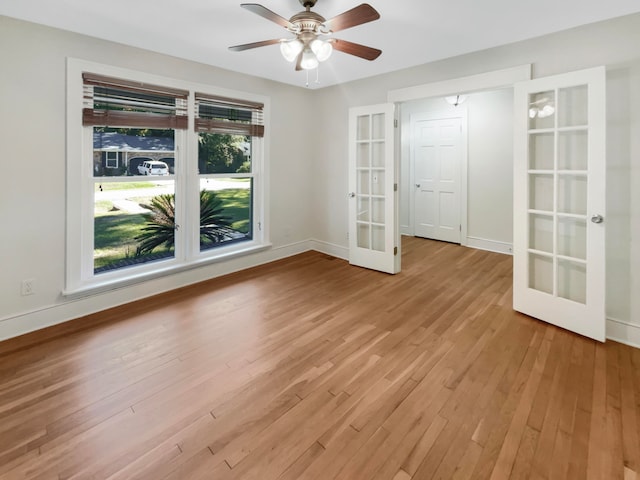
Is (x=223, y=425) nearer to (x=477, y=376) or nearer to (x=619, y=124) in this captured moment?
(x=477, y=376)

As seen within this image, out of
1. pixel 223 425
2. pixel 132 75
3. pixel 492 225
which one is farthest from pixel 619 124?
pixel 132 75

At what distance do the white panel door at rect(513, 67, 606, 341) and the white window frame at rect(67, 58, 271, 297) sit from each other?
3.12 metres

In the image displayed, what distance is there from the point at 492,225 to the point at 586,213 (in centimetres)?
289

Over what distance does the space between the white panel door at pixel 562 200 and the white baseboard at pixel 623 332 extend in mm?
190

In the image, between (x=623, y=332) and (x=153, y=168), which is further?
(x=153, y=168)

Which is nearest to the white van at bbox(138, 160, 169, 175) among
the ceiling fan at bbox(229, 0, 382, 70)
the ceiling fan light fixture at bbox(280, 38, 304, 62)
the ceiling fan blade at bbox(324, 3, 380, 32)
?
the ceiling fan at bbox(229, 0, 382, 70)

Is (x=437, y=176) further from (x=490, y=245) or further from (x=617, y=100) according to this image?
(x=617, y=100)

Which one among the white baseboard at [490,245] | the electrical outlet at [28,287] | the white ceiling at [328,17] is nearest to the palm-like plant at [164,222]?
the electrical outlet at [28,287]

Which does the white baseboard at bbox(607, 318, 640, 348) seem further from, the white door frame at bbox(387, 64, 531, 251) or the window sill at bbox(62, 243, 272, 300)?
the window sill at bbox(62, 243, 272, 300)

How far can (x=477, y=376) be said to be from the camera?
2.29m

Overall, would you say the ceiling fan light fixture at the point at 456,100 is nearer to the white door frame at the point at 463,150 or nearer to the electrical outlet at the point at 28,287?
the white door frame at the point at 463,150

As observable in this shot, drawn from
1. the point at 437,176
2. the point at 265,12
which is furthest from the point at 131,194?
the point at 437,176

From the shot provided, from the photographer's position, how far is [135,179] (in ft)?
11.4

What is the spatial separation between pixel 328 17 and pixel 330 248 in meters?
3.25
